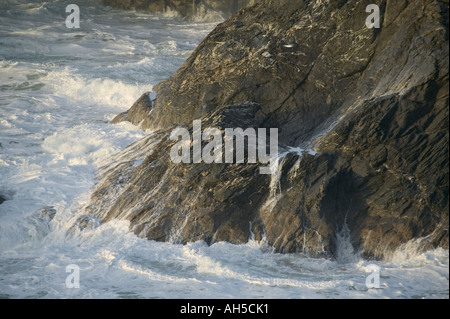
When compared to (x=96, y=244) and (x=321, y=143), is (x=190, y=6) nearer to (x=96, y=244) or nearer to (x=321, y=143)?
(x=321, y=143)

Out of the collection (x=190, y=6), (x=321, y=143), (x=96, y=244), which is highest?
(x=190, y=6)

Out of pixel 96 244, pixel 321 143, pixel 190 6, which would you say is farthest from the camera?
pixel 190 6

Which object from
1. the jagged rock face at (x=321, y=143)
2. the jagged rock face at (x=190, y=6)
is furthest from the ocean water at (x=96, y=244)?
the jagged rock face at (x=190, y=6)

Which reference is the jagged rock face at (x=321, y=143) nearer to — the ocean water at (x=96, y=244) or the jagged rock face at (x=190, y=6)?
the ocean water at (x=96, y=244)

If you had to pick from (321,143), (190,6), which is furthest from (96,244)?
(190,6)

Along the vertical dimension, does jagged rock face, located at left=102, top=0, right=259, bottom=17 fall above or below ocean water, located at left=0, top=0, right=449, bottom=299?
A: above

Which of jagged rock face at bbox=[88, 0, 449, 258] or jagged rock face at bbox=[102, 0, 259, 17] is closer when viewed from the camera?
jagged rock face at bbox=[88, 0, 449, 258]

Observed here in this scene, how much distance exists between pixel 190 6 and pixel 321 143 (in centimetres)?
2080

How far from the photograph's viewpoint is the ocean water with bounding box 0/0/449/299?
6.91 meters

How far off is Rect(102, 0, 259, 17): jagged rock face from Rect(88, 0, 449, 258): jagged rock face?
1808 cm

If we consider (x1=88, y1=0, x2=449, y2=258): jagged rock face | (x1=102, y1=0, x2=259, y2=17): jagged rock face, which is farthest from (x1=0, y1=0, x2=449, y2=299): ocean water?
(x1=102, y1=0, x2=259, y2=17): jagged rock face

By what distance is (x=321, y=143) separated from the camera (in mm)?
7996

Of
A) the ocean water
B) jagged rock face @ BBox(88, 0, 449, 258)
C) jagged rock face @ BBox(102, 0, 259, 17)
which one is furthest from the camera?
jagged rock face @ BBox(102, 0, 259, 17)

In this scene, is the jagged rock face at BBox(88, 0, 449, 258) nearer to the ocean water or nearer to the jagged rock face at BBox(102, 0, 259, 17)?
the ocean water
